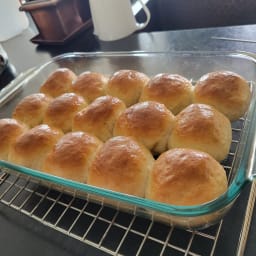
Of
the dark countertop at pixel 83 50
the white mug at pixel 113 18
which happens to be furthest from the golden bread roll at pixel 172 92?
the white mug at pixel 113 18

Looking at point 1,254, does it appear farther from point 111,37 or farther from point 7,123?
point 111,37

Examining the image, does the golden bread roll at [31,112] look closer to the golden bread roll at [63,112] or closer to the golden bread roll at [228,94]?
the golden bread roll at [63,112]

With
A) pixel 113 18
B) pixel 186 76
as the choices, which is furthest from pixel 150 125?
pixel 113 18

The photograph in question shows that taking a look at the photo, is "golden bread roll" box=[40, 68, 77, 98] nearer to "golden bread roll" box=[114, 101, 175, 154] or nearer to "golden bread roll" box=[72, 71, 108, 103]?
"golden bread roll" box=[72, 71, 108, 103]

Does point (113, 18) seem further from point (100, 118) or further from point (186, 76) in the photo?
point (100, 118)

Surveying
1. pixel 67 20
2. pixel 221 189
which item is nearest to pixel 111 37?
pixel 67 20
